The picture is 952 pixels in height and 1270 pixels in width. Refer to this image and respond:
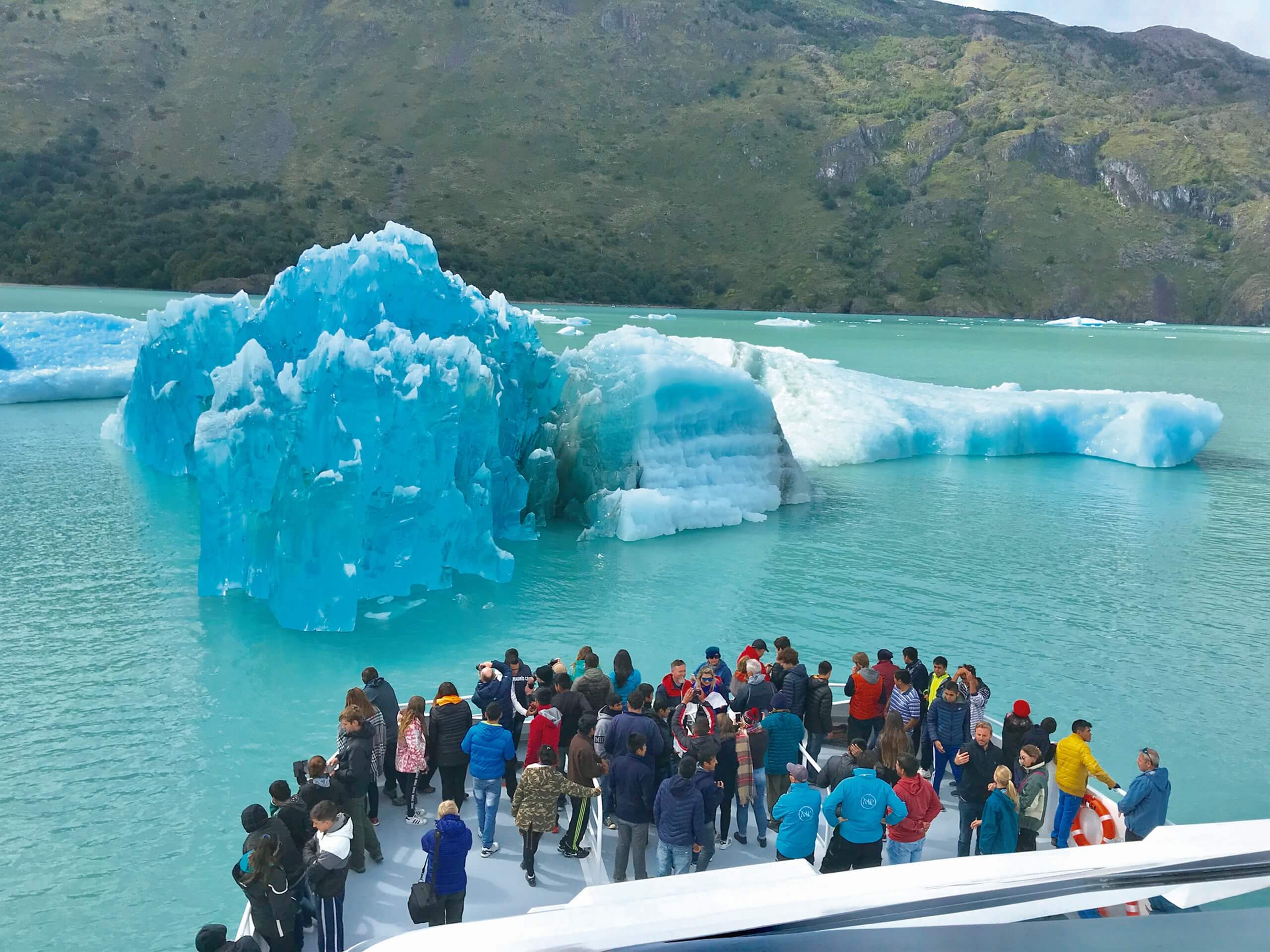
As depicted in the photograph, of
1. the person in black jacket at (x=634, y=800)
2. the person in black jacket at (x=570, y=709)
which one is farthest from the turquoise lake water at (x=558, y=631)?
the person in black jacket at (x=634, y=800)

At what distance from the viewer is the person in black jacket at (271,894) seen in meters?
5.08

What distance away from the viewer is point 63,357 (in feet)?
108

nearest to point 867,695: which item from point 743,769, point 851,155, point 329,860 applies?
point 743,769

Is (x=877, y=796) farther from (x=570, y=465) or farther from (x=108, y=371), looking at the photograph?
(x=108, y=371)

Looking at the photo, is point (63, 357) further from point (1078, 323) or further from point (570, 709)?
point (1078, 323)

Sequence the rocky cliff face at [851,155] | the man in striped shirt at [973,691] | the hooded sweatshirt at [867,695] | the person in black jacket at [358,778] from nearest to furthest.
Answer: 1. the person in black jacket at [358,778]
2. the man in striped shirt at [973,691]
3. the hooded sweatshirt at [867,695]
4. the rocky cliff face at [851,155]

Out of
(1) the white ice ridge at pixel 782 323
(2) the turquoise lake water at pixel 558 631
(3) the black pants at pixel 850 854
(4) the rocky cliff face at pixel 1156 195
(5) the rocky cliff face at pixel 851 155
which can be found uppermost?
(5) the rocky cliff face at pixel 851 155

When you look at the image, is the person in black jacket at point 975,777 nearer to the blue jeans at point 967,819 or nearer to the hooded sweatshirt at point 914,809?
the blue jeans at point 967,819

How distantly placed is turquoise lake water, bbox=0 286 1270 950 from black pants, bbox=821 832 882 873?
4.20 meters

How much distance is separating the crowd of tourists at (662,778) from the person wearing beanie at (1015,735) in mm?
13

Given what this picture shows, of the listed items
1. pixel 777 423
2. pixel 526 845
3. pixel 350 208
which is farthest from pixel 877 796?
pixel 350 208

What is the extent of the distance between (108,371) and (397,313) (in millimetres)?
21659

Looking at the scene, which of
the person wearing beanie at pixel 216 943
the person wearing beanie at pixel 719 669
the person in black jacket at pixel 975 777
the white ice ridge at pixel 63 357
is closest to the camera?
the person wearing beanie at pixel 216 943

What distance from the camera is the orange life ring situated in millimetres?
6645
